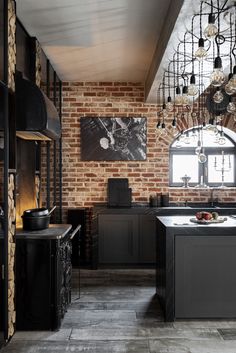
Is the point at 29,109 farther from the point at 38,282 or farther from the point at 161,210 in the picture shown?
the point at 161,210

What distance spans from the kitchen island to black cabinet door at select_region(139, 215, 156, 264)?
199 centimetres

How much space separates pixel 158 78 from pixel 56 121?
1474 mm

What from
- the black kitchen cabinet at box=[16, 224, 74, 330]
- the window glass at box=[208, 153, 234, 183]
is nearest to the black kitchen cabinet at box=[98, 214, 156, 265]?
the window glass at box=[208, 153, 234, 183]

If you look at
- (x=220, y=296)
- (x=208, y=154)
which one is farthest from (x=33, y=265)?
(x=208, y=154)

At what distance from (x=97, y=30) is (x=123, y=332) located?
294cm

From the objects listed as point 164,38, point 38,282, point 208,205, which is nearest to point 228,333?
point 38,282

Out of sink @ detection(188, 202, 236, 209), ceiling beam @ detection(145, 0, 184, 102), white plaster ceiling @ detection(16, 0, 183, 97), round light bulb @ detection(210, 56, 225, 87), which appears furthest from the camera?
sink @ detection(188, 202, 236, 209)

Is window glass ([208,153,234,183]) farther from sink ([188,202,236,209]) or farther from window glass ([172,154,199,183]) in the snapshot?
sink ([188,202,236,209])

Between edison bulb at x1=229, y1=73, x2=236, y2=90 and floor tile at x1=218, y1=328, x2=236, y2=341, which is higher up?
edison bulb at x1=229, y1=73, x2=236, y2=90

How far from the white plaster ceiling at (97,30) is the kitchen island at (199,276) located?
6.57 feet

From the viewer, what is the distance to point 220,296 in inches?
140

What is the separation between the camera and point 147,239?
219 inches

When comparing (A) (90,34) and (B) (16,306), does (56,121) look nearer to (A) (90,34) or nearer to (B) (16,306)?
(A) (90,34)

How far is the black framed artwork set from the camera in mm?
6020
